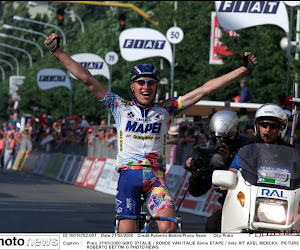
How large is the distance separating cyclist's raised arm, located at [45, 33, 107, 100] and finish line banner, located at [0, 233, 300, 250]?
79.5 inches

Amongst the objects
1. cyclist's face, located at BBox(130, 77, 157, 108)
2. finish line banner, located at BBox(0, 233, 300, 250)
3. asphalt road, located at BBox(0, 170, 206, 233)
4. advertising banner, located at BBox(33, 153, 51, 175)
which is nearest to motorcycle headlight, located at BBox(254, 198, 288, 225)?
finish line banner, located at BBox(0, 233, 300, 250)

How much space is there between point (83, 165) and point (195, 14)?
2258 centimetres

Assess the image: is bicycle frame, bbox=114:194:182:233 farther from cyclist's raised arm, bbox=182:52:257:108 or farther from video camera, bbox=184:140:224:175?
cyclist's raised arm, bbox=182:52:257:108

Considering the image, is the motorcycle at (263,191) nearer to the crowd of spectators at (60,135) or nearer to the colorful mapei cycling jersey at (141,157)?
the colorful mapei cycling jersey at (141,157)

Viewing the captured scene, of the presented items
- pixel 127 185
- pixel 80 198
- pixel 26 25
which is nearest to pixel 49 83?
pixel 80 198

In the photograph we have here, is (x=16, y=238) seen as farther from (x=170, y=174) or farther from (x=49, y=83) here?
(x=49, y=83)

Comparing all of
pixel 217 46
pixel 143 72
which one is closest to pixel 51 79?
pixel 217 46

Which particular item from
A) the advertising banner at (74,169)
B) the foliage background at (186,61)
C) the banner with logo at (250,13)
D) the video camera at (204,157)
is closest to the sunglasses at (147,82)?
the video camera at (204,157)

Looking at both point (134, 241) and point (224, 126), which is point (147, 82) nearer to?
point (224, 126)

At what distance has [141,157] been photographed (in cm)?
840

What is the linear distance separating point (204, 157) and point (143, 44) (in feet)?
74.0

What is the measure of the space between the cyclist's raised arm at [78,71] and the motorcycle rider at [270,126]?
134 cm

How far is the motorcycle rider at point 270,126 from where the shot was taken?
798cm

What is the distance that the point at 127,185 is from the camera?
8352 mm
